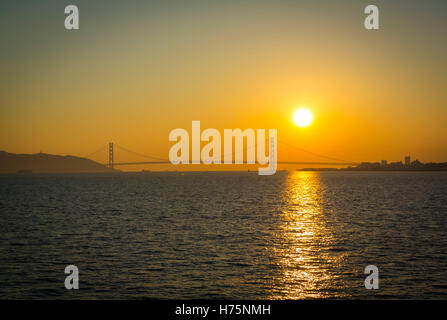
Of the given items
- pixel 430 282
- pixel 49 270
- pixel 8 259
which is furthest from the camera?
pixel 8 259

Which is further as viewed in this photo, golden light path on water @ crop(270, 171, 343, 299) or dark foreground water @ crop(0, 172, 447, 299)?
dark foreground water @ crop(0, 172, 447, 299)

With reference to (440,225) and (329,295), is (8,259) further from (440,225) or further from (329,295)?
(440,225)

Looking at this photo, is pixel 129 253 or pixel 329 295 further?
pixel 129 253

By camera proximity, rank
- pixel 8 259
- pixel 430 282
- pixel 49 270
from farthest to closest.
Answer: pixel 8 259, pixel 49 270, pixel 430 282

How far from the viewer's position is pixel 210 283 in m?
19.3

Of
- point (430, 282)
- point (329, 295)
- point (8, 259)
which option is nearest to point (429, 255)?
point (430, 282)

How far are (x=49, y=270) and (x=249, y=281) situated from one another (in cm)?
1034

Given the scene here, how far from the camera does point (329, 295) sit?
17594mm

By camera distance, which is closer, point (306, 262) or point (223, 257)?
point (306, 262)

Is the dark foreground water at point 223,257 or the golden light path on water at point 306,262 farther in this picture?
the dark foreground water at point 223,257
